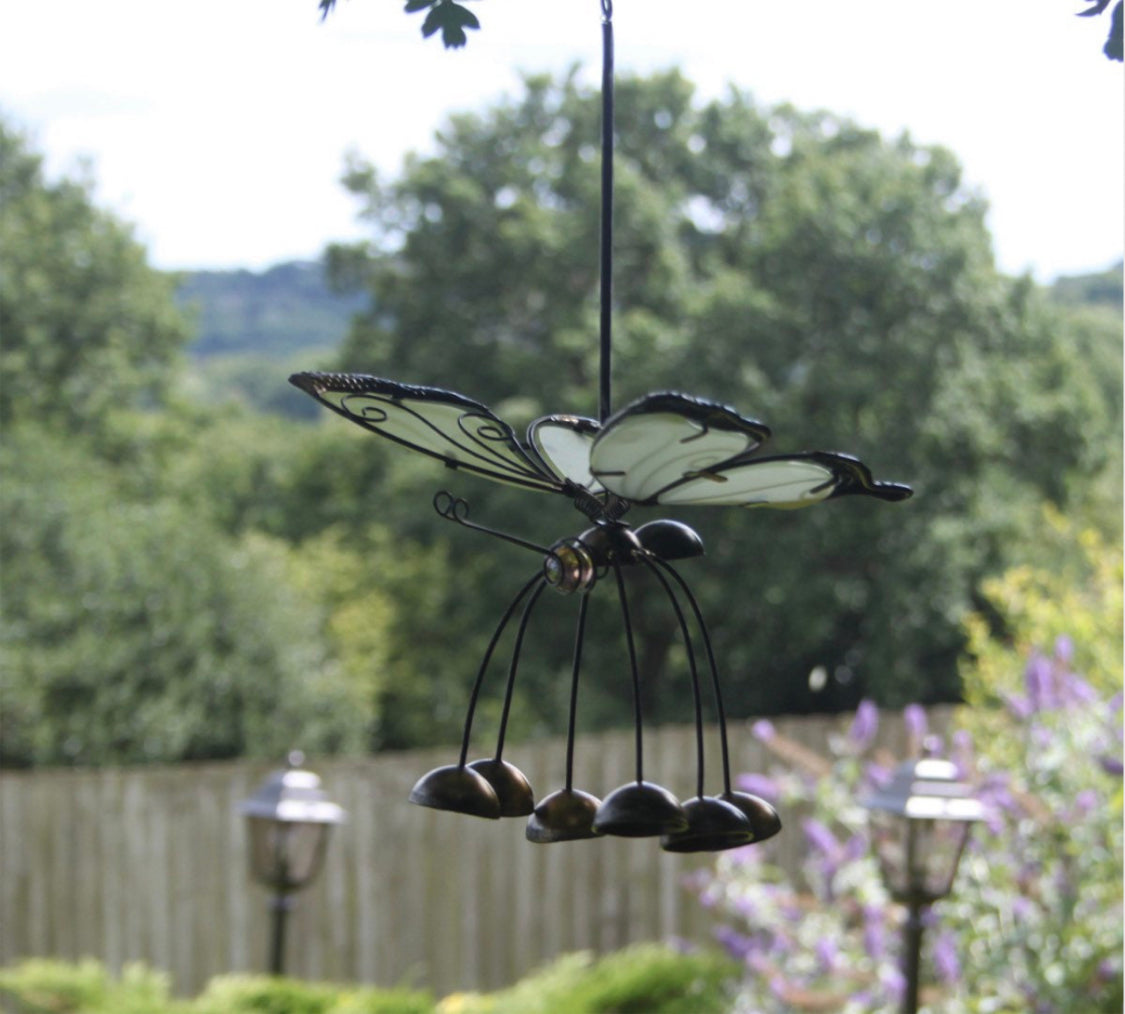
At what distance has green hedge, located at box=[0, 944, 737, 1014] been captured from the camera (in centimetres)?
321

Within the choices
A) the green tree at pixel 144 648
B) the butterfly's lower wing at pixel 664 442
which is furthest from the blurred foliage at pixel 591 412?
the butterfly's lower wing at pixel 664 442

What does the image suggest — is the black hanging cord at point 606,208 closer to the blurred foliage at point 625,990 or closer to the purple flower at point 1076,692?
the blurred foliage at point 625,990

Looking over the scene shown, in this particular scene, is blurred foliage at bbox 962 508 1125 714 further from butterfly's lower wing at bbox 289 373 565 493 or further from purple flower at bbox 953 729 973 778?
butterfly's lower wing at bbox 289 373 565 493

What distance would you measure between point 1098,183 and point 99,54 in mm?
7540

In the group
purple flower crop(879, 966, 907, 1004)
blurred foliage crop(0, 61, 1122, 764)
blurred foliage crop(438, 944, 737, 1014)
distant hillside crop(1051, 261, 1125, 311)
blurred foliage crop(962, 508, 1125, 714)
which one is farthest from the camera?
distant hillside crop(1051, 261, 1125, 311)

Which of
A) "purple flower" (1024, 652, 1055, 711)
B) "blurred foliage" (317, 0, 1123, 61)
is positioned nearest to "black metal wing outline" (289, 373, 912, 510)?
"blurred foliage" (317, 0, 1123, 61)

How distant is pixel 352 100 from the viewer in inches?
533

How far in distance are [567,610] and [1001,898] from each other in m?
7.44

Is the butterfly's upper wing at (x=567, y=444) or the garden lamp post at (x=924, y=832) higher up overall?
the butterfly's upper wing at (x=567, y=444)

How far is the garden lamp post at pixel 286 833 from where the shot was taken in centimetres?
405

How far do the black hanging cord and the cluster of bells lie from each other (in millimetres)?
112

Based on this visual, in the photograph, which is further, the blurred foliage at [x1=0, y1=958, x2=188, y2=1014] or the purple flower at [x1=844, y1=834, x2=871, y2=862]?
the purple flower at [x1=844, y1=834, x2=871, y2=862]


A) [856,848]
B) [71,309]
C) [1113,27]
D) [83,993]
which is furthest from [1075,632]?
[71,309]

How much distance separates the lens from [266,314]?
25172mm
